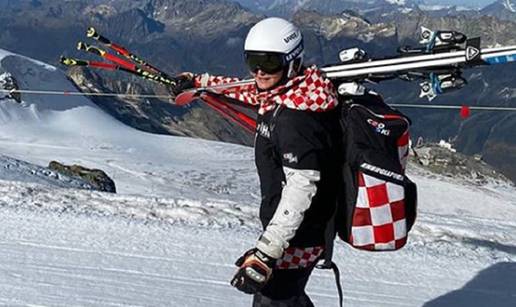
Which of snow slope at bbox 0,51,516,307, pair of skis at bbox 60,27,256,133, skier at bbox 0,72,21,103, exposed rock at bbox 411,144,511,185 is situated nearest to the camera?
pair of skis at bbox 60,27,256,133

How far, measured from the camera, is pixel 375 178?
142 inches

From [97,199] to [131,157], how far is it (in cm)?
1686

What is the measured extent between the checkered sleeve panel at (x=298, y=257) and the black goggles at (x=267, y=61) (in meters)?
0.90

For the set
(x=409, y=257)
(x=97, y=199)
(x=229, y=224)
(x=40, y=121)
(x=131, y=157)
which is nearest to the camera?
(x=409, y=257)

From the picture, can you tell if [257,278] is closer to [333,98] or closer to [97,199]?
[333,98]

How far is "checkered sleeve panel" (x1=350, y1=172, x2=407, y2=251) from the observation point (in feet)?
11.9

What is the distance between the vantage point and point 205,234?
24.8ft

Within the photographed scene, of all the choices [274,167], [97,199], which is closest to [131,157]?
[97,199]

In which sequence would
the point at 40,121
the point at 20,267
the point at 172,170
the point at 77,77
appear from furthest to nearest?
the point at 77,77, the point at 40,121, the point at 172,170, the point at 20,267

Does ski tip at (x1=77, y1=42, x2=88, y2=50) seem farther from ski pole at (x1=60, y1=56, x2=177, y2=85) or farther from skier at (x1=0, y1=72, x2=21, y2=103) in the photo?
skier at (x1=0, y1=72, x2=21, y2=103)

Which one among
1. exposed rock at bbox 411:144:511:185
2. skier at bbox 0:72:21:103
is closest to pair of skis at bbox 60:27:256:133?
skier at bbox 0:72:21:103

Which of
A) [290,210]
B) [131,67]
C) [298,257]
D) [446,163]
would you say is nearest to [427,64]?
[290,210]

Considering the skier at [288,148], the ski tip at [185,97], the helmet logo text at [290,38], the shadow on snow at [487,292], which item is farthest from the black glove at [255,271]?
the shadow on snow at [487,292]

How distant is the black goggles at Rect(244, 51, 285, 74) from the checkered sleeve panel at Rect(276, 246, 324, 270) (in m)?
0.90
